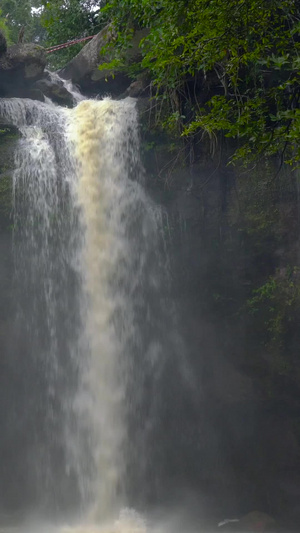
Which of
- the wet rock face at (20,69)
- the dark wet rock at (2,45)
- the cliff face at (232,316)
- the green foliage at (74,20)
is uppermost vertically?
the green foliage at (74,20)

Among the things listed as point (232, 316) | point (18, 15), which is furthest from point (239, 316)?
point (18, 15)

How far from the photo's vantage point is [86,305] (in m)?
9.27

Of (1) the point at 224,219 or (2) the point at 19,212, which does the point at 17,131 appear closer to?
(2) the point at 19,212

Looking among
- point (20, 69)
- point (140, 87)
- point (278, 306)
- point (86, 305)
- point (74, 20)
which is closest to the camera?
point (278, 306)

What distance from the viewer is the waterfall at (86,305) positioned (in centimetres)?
880

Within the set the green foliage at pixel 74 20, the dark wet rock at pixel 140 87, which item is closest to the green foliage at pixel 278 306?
the dark wet rock at pixel 140 87

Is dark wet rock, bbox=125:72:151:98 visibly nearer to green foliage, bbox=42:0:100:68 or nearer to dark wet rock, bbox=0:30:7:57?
dark wet rock, bbox=0:30:7:57

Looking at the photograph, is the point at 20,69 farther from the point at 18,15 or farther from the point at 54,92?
the point at 18,15

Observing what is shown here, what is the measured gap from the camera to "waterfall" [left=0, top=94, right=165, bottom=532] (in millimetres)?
8797

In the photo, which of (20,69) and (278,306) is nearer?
(278,306)

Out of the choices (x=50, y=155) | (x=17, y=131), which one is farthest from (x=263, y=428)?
(x=17, y=131)

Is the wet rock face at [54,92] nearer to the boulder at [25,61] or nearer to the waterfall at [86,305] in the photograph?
the boulder at [25,61]

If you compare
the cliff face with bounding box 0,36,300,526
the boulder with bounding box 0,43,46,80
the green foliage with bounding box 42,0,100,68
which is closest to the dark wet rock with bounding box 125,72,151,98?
the cliff face with bounding box 0,36,300,526

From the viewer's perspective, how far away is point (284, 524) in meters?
8.37
